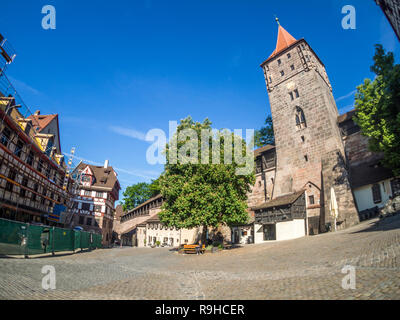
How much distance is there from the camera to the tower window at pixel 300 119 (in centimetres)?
3344

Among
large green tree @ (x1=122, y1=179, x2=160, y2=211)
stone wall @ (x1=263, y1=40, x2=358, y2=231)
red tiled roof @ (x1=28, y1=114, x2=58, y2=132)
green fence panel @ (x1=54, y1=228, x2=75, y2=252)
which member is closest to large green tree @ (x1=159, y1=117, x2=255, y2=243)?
green fence panel @ (x1=54, y1=228, x2=75, y2=252)

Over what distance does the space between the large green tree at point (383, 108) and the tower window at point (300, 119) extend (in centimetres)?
865

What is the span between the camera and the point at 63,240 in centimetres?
1803

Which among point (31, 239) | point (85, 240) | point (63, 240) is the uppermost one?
point (31, 239)

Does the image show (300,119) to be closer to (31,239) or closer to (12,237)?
(31,239)

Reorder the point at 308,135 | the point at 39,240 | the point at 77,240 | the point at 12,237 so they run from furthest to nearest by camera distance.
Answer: the point at 308,135 → the point at 77,240 → the point at 39,240 → the point at 12,237

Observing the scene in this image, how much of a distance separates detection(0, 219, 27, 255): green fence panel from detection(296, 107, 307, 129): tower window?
1285 inches

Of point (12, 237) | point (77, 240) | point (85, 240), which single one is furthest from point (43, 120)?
point (12, 237)

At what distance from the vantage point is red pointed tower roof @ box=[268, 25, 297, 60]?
39500mm

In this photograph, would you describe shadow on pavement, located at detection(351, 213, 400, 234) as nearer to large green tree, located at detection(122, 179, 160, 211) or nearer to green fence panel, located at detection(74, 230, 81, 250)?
green fence panel, located at detection(74, 230, 81, 250)

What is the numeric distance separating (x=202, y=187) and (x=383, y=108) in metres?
18.2
